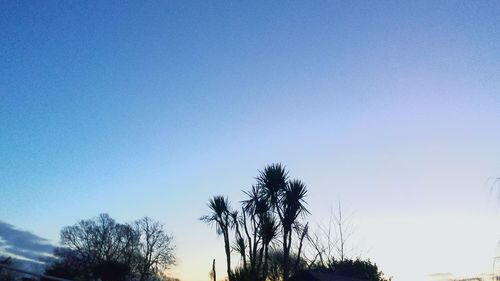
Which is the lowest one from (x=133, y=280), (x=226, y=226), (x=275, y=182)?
(x=133, y=280)

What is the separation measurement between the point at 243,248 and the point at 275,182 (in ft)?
16.3

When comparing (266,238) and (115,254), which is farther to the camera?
(115,254)

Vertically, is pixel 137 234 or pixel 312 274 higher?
pixel 137 234

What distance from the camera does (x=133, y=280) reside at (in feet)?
176

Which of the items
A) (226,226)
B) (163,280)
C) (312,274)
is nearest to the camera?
(312,274)

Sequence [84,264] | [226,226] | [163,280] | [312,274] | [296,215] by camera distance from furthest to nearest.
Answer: [163,280], [84,264], [226,226], [296,215], [312,274]

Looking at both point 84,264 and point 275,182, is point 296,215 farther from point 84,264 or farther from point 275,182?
point 84,264

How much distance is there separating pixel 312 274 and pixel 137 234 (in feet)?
143

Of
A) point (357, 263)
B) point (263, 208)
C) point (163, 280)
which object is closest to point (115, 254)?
point (163, 280)

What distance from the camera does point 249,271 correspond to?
2358 centimetres

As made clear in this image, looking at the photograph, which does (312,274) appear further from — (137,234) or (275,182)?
(137,234)

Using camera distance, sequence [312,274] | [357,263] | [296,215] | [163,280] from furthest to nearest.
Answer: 1. [163,280]
2. [357,263]
3. [296,215]
4. [312,274]

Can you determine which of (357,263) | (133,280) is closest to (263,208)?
(357,263)

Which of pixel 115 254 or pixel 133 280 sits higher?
pixel 115 254
